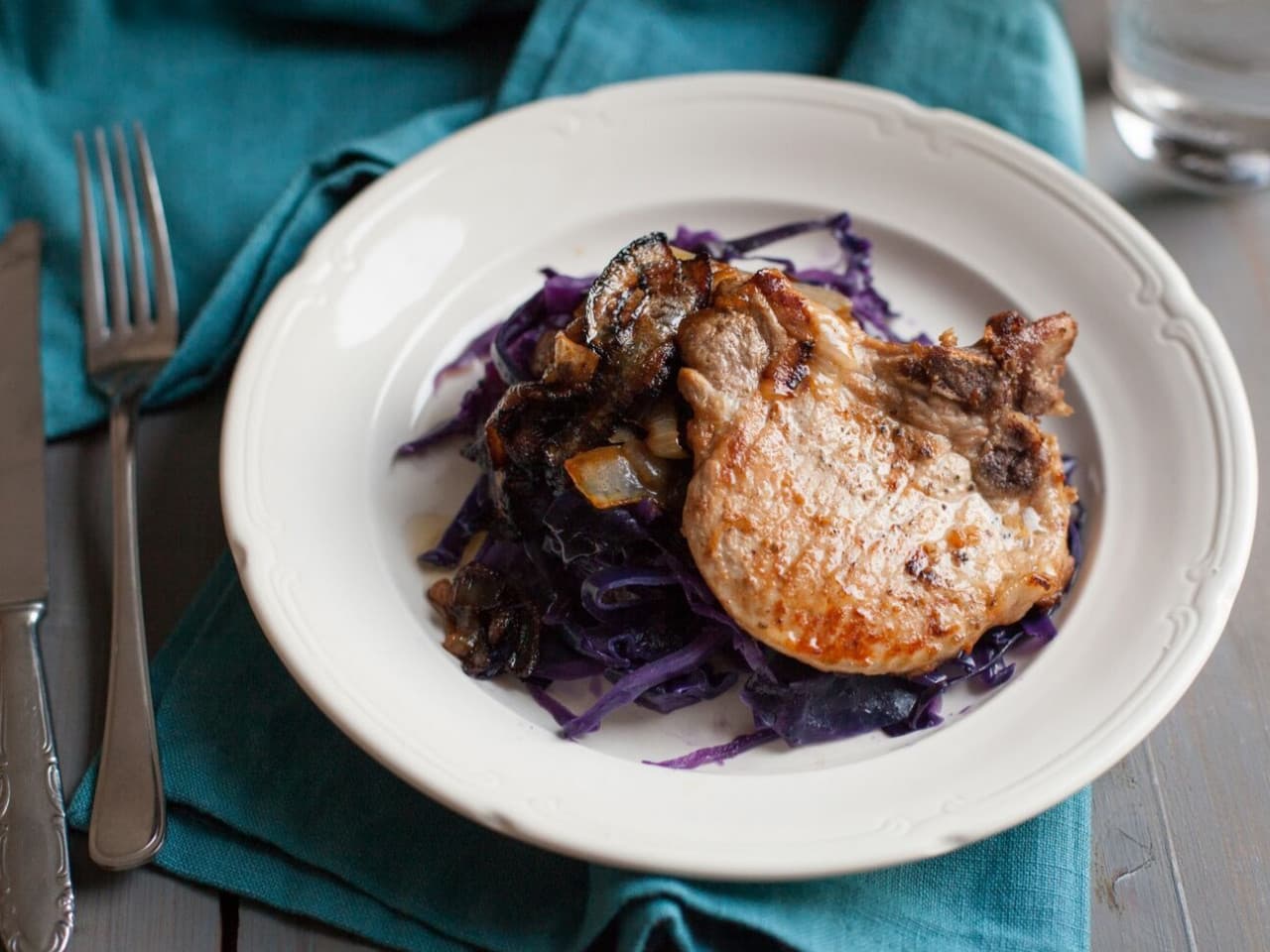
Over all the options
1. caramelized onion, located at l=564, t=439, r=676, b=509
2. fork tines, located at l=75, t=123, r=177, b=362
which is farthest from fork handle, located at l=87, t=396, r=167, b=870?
caramelized onion, located at l=564, t=439, r=676, b=509

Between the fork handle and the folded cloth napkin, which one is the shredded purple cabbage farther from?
the fork handle

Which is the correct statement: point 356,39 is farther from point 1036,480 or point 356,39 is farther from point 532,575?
point 1036,480

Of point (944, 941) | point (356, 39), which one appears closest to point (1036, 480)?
Result: point (944, 941)

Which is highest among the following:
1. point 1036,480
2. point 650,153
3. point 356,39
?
point 1036,480

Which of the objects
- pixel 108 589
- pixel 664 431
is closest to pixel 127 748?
pixel 108 589

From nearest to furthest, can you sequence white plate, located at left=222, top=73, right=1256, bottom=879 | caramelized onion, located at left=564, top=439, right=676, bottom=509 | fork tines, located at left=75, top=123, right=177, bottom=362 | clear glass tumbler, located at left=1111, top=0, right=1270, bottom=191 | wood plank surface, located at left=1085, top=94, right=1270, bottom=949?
white plate, located at left=222, top=73, right=1256, bottom=879 → caramelized onion, located at left=564, top=439, right=676, bottom=509 → wood plank surface, located at left=1085, top=94, right=1270, bottom=949 → fork tines, located at left=75, top=123, right=177, bottom=362 → clear glass tumbler, located at left=1111, top=0, right=1270, bottom=191

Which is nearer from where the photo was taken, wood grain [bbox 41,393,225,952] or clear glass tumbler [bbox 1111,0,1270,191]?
wood grain [bbox 41,393,225,952]

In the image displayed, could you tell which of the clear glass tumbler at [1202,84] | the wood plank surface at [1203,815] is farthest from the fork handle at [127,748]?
the clear glass tumbler at [1202,84]

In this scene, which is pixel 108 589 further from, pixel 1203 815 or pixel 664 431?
pixel 1203 815

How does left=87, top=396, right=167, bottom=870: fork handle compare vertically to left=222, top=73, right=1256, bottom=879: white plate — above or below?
below
